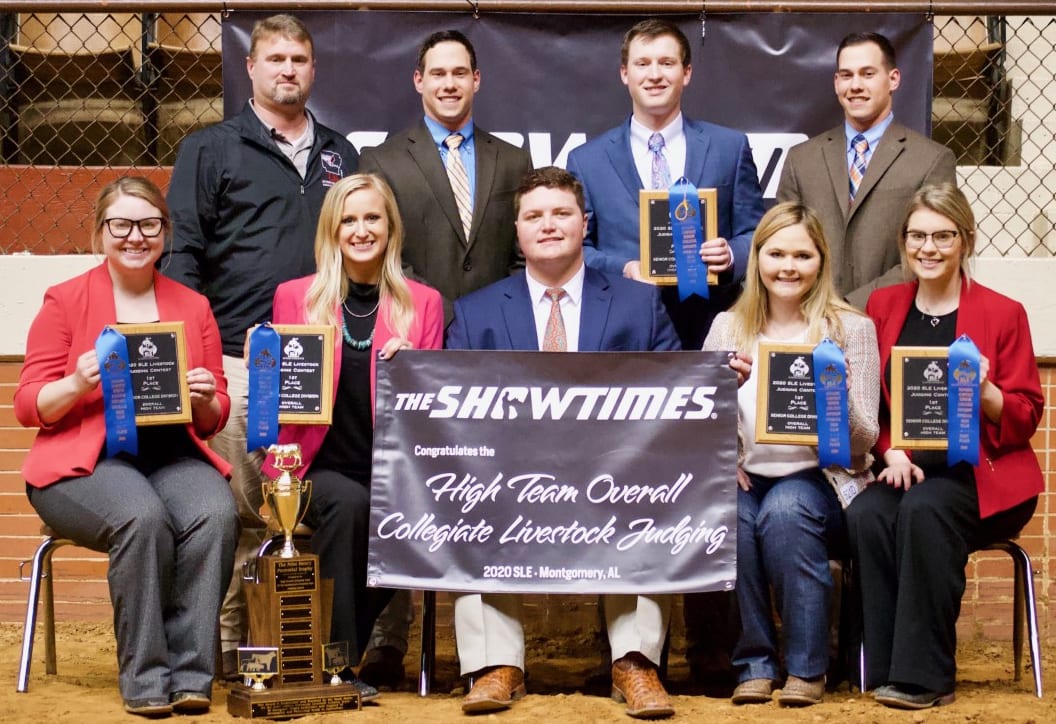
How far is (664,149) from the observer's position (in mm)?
5219

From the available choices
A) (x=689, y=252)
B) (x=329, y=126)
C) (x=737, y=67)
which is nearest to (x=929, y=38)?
(x=737, y=67)

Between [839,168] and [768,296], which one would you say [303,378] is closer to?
[768,296]

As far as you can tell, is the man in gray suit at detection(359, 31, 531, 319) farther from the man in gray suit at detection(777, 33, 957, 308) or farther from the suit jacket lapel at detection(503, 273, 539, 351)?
the man in gray suit at detection(777, 33, 957, 308)

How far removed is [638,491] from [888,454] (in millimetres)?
819

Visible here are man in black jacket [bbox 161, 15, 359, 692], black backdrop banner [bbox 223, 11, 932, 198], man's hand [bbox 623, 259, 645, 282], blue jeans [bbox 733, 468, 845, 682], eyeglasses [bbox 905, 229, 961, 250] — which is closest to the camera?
blue jeans [bbox 733, 468, 845, 682]

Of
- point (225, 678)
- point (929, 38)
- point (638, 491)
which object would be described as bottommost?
point (225, 678)

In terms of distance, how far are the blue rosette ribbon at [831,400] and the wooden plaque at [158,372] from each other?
190 centimetres

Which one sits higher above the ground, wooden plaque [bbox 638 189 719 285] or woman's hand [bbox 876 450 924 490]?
wooden plaque [bbox 638 189 719 285]

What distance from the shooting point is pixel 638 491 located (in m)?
4.40

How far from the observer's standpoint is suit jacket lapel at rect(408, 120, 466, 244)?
17.0 feet

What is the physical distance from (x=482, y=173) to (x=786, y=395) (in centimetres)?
153

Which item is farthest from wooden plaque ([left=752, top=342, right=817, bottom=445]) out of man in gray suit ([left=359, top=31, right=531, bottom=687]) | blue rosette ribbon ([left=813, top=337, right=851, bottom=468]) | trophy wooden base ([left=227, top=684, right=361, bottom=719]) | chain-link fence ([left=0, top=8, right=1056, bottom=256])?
chain-link fence ([left=0, top=8, right=1056, bottom=256])

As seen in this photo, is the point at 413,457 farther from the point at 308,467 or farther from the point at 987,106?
the point at 987,106

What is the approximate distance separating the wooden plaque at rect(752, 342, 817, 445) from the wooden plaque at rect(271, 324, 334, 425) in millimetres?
1323
